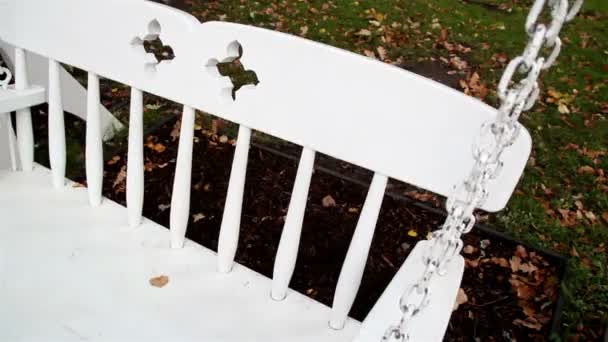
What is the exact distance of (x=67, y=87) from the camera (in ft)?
8.42

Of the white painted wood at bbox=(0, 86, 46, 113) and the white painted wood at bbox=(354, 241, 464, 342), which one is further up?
the white painted wood at bbox=(354, 241, 464, 342)

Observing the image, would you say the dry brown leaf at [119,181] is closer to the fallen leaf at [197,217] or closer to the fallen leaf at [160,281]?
the fallen leaf at [197,217]

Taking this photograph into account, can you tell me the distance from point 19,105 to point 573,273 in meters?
2.52

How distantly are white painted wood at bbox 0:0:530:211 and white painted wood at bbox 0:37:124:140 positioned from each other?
0.70m

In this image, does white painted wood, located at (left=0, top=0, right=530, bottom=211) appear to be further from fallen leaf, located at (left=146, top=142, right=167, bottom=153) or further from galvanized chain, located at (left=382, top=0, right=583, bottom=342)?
fallen leaf, located at (left=146, top=142, right=167, bottom=153)

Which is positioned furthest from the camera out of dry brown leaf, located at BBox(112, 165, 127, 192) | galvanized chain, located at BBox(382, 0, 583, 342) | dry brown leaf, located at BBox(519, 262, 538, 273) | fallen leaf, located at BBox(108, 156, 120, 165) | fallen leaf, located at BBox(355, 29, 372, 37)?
fallen leaf, located at BBox(355, 29, 372, 37)

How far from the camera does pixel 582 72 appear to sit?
4.78 m

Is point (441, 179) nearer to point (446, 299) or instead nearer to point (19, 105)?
point (446, 299)

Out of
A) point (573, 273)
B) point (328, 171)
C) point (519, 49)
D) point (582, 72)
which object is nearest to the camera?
point (573, 273)

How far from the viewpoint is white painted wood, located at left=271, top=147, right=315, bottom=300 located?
1.28 m

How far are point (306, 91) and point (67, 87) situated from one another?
183 cm

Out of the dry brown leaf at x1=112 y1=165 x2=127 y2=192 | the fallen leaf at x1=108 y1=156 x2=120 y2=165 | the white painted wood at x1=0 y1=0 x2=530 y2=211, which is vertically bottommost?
the dry brown leaf at x1=112 y1=165 x2=127 y2=192

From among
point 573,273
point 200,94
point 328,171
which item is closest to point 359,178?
point 328,171

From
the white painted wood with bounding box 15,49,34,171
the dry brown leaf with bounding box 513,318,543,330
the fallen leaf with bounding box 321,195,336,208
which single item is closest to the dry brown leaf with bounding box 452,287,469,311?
the dry brown leaf with bounding box 513,318,543,330
